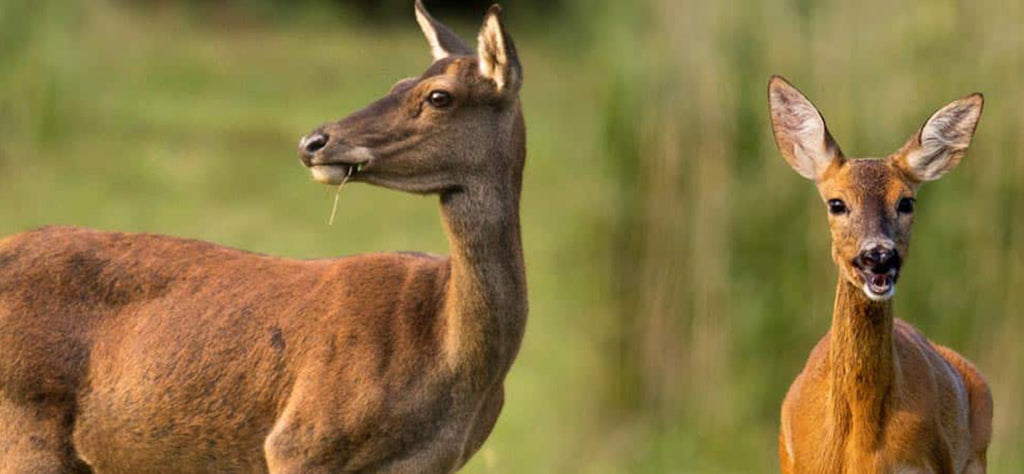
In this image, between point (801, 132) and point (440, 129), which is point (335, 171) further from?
point (801, 132)

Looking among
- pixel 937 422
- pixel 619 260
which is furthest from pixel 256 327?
pixel 619 260

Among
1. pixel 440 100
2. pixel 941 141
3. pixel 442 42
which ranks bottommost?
pixel 941 141

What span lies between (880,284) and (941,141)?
784 mm

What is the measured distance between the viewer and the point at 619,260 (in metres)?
13.1

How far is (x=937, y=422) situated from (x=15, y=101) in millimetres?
14430

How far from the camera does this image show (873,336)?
8289mm

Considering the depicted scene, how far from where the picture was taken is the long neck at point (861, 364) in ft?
27.1

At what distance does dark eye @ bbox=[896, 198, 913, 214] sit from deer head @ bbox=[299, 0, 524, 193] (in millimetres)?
1344

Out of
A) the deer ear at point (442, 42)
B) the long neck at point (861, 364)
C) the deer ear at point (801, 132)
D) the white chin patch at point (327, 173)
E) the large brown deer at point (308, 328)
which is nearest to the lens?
the white chin patch at point (327, 173)

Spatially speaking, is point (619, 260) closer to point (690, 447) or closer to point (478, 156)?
point (690, 447)

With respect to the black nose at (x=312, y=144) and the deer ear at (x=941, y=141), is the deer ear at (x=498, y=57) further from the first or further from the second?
the deer ear at (x=941, y=141)

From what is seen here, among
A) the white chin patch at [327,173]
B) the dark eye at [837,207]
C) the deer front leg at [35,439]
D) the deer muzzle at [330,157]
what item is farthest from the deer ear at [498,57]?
the deer front leg at [35,439]

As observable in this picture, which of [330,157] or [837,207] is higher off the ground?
[330,157]

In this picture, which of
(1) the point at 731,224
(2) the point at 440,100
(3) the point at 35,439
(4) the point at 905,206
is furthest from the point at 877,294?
(1) the point at 731,224
